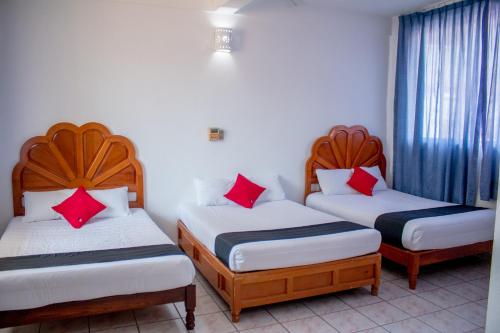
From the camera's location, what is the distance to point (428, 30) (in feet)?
16.4

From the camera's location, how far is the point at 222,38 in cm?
447

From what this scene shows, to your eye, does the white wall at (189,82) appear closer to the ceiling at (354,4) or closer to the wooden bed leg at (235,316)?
the ceiling at (354,4)

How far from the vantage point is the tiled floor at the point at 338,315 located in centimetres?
306

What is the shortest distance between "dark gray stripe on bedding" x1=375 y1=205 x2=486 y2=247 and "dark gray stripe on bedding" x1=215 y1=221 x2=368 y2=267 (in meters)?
0.42

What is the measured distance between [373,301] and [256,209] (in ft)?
4.68

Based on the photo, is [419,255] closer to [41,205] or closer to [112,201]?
Result: [112,201]

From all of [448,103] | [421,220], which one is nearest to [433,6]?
[448,103]

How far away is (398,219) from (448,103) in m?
1.69

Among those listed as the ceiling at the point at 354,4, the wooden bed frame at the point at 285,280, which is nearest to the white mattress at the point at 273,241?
the wooden bed frame at the point at 285,280

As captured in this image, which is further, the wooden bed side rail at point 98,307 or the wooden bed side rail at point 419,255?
the wooden bed side rail at point 419,255

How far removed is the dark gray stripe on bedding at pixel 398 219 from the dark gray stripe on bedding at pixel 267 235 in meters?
0.42

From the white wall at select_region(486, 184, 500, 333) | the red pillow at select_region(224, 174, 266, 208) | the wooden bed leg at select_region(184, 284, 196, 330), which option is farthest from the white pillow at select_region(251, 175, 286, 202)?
the white wall at select_region(486, 184, 500, 333)

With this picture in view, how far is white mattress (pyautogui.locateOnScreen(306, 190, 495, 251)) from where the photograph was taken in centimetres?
378

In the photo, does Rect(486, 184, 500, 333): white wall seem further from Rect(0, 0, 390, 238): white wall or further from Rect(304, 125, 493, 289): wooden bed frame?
Rect(304, 125, 493, 289): wooden bed frame
